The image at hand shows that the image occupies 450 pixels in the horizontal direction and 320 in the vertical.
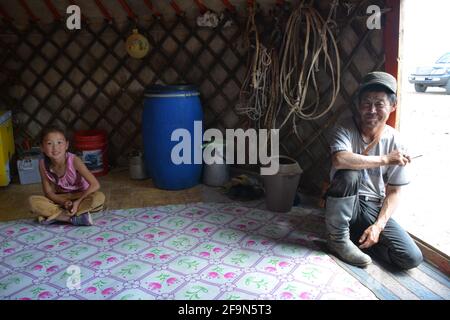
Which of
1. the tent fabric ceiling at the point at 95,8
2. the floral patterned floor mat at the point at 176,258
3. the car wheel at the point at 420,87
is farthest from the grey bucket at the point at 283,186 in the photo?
the car wheel at the point at 420,87

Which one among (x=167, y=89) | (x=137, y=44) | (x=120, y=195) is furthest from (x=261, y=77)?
(x=120, y=195)

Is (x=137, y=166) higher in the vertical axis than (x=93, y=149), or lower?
lower

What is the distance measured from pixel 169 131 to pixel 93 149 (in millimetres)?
676

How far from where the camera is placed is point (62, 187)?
6.53 ft

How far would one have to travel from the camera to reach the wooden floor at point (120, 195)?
7.00 ft

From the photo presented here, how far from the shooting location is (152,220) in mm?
1947

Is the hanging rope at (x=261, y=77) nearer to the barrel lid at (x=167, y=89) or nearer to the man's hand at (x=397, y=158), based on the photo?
the barrel lid at (x=167, y=89)

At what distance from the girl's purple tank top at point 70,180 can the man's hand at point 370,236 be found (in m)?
1.44

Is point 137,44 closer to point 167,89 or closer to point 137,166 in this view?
point 167,89

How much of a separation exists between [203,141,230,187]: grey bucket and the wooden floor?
102 mm

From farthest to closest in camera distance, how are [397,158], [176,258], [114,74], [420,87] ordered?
[420,87]
[114,74]
[176,258]
[397,158]

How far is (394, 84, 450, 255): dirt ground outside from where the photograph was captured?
1.67 meters
